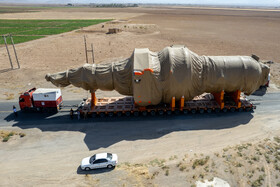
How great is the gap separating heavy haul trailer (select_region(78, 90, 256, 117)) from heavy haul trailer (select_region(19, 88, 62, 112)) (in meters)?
2.99

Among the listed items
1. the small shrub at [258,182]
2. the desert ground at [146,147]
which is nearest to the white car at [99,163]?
the desert ground at [146,147]

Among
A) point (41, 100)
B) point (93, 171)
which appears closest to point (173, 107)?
point (93, 171)

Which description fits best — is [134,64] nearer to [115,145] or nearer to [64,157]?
[115,145]

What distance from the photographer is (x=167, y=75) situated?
21.2 meters

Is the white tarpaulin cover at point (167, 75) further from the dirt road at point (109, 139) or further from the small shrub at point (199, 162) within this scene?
the small shrub at point (199, 162)

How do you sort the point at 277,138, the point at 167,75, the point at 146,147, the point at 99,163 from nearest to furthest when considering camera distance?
1. the point at 99,163
2. the point at 146,147
3. the point at 277,138
4. the point at 167,75

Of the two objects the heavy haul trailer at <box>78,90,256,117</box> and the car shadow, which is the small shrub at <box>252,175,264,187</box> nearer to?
the car shadow

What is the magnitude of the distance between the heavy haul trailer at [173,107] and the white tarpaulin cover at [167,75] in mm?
1204

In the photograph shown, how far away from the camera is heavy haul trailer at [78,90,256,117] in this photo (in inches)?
924

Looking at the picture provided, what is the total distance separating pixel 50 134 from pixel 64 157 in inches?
176

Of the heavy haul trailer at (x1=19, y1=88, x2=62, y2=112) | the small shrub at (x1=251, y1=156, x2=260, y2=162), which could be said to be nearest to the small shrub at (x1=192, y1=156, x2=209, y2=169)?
the small shrub at (x1=251, y1=156, x2=260, y2=162)

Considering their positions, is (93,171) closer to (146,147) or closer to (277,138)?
(146,147)

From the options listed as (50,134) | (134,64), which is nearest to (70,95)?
(50,134)

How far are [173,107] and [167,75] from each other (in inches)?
156
